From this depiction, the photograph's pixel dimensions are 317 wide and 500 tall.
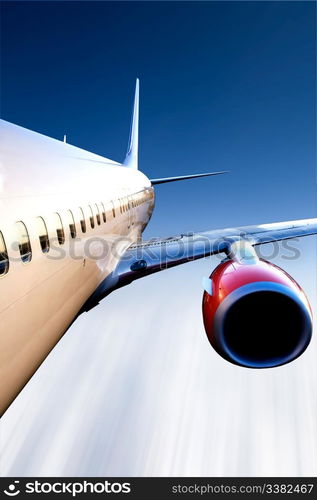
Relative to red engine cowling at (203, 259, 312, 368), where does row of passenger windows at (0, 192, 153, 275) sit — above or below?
above

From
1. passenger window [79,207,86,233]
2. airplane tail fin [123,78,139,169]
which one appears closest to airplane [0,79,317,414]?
passenger window [79,207,86,233]

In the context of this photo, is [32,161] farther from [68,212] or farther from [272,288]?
[272,288]

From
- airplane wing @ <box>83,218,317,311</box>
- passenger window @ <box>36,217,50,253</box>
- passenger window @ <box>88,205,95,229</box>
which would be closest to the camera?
passenger window @ <box>36,217,50,253</box>

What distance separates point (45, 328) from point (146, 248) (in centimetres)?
486

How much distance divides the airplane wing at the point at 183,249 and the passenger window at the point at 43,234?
2998 millimetres

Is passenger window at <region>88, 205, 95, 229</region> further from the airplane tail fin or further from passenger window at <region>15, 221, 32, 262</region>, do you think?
the airplane tail fin

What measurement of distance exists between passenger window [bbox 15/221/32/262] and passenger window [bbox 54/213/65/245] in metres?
0.89

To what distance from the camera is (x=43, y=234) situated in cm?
349

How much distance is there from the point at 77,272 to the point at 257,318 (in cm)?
363

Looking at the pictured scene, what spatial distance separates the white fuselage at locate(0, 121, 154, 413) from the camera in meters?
2.78

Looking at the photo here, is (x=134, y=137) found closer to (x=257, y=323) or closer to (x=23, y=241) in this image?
(x=257, y=323)

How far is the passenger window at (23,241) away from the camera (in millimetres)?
2924

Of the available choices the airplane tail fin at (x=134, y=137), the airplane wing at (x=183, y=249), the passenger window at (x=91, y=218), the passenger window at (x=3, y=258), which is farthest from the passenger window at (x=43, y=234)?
the airplane tail fin at (x=134, y=137)

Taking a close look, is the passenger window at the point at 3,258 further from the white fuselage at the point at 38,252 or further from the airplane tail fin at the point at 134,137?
the airplane tail fin at the point at 134,137
